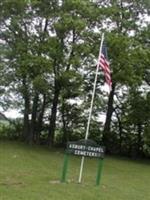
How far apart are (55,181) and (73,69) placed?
1354cm

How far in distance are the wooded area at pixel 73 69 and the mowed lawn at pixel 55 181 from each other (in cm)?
569

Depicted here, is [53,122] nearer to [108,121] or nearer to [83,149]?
[108,121]

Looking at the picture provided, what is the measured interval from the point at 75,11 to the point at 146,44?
5695 millimetres

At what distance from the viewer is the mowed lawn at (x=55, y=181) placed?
1363cm

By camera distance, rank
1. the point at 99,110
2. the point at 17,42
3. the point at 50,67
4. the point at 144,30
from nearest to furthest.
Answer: the point at 50,67, the point at 17,42, the point at 144,30, the point at 99,110

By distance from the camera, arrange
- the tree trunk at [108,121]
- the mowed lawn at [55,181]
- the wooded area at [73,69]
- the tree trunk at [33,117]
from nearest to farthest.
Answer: the mowed lawn at [55,181] → the wooded area at [73,69] → the tree trunk at [33,117] → the tree trunk at [108,121]

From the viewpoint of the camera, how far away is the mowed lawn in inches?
537

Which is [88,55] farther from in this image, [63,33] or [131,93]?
[131,93]

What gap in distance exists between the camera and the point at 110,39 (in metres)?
28.7

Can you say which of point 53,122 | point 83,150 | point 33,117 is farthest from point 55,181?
point 33,117

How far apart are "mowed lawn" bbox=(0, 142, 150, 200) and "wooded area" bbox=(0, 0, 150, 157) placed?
224 inches

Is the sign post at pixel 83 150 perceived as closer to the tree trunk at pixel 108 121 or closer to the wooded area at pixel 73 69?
the wooded area at pixel 73 69

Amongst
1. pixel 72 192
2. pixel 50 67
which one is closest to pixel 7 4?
pixel 50 67

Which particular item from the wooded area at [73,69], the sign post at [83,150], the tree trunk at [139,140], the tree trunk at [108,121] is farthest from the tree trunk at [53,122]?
the sign post at [83,150]
